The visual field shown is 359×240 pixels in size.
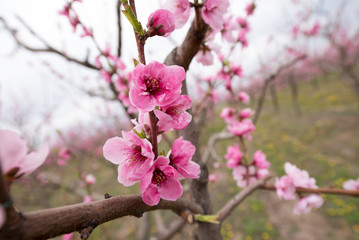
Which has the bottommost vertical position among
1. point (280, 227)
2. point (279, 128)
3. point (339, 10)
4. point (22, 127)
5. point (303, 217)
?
point (22, 127)

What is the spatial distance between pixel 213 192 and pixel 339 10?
9.15 meters

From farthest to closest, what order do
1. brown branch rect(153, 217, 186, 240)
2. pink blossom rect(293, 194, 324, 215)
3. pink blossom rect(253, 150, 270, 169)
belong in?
1. brown branch rect(153, 217, 186, 240)
2. pink blossom rect(253, 150, 270, 169)
3. pink blossom rect(293, 194, 324, 215)

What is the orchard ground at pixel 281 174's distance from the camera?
15.4 ft

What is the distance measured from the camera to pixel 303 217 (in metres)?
5.17

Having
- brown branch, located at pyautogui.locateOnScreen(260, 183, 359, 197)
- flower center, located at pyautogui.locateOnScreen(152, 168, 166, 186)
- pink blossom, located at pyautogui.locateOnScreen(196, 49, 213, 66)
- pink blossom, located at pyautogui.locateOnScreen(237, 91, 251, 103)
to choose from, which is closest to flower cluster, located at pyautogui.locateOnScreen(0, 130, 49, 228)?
flower center, located at pyautogui.locateOnScreen(152, 168, 166, 186)

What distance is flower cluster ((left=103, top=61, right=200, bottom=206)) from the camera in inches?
26.0

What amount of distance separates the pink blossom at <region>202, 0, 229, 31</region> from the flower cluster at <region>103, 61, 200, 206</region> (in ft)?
1.33

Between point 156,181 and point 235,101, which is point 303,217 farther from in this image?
point 156,181

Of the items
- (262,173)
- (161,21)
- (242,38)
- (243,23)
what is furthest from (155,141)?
(243,23)

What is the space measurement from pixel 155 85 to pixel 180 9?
1.60 ft

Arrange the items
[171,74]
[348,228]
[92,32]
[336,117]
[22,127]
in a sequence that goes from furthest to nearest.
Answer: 1. [336,117]
2. [22,127]
3. [348,228]
4. [92,32]
5. [171,74]

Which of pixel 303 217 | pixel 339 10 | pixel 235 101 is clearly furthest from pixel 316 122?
pixel 235 101

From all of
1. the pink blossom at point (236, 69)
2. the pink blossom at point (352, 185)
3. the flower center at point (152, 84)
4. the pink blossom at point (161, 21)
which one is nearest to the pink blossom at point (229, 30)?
the pink blossom at point (236, 69)

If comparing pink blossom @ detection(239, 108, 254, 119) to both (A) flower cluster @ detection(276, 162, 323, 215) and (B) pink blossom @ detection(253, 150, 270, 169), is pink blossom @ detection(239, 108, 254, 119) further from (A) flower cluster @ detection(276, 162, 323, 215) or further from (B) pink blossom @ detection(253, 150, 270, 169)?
(A) flower cluster @ detection(276, 162, 323, 215)
